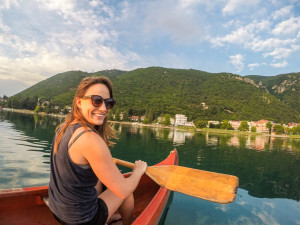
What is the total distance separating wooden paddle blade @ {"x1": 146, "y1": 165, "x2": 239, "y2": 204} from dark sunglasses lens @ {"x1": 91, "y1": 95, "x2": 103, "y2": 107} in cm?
148

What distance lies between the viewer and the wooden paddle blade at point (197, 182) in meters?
2.83

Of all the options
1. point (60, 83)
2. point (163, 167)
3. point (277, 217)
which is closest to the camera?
point (163, 167)

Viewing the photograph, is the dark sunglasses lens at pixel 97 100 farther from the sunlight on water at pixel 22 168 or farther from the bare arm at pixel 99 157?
the sunlight on water at pixel 22 168

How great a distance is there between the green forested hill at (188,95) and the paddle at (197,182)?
83.0 metres

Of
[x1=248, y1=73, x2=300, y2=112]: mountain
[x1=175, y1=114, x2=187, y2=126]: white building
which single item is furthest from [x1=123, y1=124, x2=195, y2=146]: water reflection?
[x1=248, y1=73, x2=300, y2=112]: mountain

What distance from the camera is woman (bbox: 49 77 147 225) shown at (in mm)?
1555

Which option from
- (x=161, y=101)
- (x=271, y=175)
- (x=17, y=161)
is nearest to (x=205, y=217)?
(x=271, y=175)

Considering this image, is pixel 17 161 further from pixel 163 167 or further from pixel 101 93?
pixel 101 93

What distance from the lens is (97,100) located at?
6.40 ft

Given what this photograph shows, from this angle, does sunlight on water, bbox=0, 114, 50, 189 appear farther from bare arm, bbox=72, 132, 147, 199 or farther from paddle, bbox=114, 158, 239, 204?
bare arm, bbox=72, 132, 147, 199

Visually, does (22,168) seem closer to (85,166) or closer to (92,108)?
(92,108)

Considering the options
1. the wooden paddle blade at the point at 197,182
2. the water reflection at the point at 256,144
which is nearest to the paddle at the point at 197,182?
the wooden paddle blade at the point at 197,182

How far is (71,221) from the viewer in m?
1.76

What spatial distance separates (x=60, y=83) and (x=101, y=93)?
141 m
